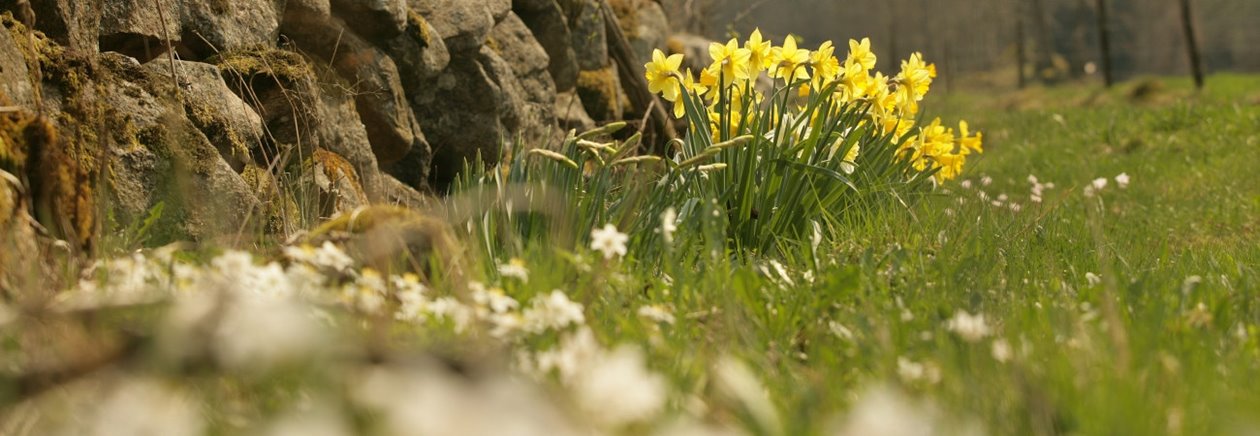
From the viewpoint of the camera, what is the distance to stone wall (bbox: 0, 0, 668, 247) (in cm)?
262

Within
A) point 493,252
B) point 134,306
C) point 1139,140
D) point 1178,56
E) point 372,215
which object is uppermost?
point 134,306

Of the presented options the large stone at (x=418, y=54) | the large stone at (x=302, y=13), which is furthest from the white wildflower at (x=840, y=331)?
the large stone at (x=418, y=54)

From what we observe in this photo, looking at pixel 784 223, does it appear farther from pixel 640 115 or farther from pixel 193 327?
pixel 640 115

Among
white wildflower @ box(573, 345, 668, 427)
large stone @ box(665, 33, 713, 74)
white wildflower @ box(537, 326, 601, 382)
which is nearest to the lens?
white wildflower @ box(573, 345, 668, 427)

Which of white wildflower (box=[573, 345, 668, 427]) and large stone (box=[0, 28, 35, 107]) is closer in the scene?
white wildflower (box=[573, 345, 668, 427])

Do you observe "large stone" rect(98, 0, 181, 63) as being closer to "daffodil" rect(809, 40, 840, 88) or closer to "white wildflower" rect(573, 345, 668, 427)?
"daffodil" rect(809, 40, 840, 88)

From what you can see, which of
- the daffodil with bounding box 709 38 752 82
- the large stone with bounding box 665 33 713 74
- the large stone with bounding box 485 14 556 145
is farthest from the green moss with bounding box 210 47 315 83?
the large stone with bounding box 665 33 713 74

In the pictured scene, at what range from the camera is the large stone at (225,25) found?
152 inches

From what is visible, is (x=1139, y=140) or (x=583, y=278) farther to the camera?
(x=1139, y=140)

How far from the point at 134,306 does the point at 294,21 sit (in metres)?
3.22

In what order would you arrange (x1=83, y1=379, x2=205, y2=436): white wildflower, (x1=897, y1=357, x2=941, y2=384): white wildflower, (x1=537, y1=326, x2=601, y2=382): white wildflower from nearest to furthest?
(x1=83, y1=379, x2=205, y2=436): white wildflower, (x1=537, y1=326, x2=601, y2=382): white wildflower, (x1=897, y1=357, x2=941, y2=384): white wildflower

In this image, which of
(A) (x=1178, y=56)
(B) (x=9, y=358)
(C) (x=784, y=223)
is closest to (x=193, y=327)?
(B) (x=9, y=358)

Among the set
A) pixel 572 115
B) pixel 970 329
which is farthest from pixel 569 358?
pixel 572 115

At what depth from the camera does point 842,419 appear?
56.1 inches
